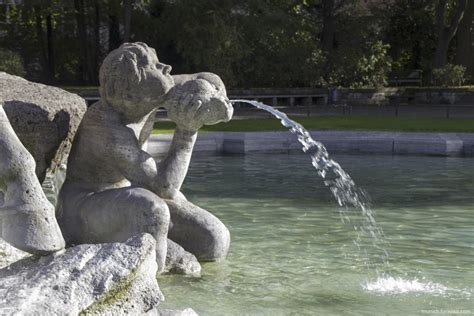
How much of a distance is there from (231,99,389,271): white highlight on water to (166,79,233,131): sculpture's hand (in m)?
0.33

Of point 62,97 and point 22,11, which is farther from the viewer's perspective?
point 22,11

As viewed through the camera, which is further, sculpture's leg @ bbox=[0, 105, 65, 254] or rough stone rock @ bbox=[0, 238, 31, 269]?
rough stone rock @ bbox=[0, 238, 31, 269]

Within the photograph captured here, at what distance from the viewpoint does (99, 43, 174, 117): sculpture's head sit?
5883 mm

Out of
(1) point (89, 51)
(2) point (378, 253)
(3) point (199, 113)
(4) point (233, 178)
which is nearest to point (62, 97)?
(3) point (199, 113)

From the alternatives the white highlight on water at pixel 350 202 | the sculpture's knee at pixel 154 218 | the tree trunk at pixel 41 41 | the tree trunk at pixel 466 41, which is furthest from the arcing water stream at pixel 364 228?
the tree trunk at pixel 466 41

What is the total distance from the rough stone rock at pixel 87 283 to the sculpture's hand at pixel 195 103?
92.5 inches

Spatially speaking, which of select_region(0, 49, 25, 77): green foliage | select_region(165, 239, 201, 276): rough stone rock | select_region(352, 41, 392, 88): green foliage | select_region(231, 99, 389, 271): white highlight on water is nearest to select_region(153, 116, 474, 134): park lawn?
select_region(0, 49, 25, 77): green foliage

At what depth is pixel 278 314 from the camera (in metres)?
5.46

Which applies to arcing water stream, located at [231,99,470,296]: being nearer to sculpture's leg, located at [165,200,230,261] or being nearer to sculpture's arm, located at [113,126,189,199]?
sculpture's arm, located at [113,126,189,199]

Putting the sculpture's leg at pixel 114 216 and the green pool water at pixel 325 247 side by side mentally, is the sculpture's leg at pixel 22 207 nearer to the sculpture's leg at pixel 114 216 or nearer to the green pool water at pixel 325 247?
the green pool water at pixel 325 247

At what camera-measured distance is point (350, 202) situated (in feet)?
35.3

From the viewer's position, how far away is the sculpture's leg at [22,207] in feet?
12.3

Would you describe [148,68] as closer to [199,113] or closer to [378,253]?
[199,113]

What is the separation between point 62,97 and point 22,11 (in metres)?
29.1
